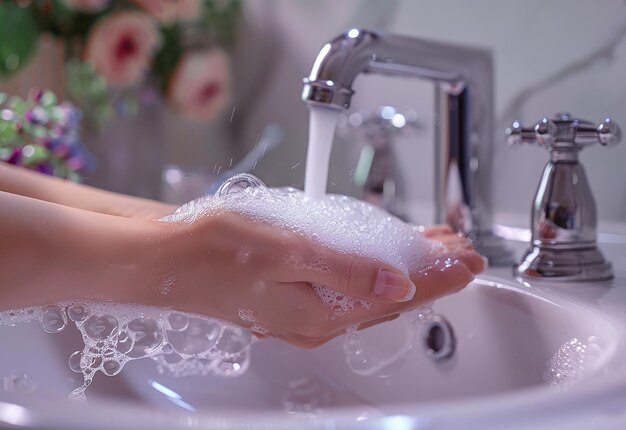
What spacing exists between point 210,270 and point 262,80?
0.81m

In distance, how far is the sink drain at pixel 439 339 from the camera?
0.58 m

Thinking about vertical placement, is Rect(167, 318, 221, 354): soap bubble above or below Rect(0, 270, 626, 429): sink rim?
below

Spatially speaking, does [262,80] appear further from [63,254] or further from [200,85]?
[63,254]

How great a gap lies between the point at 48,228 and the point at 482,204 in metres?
0.39

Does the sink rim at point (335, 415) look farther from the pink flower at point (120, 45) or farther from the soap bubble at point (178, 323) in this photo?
the pink flower at point (120, 45)

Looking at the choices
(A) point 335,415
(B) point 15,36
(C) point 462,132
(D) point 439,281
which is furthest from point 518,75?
(B) point 15,36

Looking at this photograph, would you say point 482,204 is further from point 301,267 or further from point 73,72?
point 73,72

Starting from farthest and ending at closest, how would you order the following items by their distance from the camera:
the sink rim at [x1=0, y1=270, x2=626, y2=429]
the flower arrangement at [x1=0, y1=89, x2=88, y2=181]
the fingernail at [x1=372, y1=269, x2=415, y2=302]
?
the flower arrangement at [x1=0, y1=89, x2=88, y2=181]
the fingernail at [x1=372, y1=269, x2=415, y2=302]
the sink rim at [x1=0, y1=270, x2=626, y2=429]

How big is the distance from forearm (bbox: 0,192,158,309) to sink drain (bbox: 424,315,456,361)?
0.78 ft

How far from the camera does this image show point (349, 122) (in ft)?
2.83

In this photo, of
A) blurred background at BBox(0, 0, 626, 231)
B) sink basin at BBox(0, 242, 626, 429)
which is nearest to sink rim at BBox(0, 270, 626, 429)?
sink basin at BBox(0, 242, 626, 429)

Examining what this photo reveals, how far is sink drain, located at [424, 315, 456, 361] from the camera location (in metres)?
0.58

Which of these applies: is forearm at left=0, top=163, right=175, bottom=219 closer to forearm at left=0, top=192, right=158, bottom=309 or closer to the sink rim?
forearm at left=0, top=192, right=158, bottom=309

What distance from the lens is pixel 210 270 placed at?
447 mm
